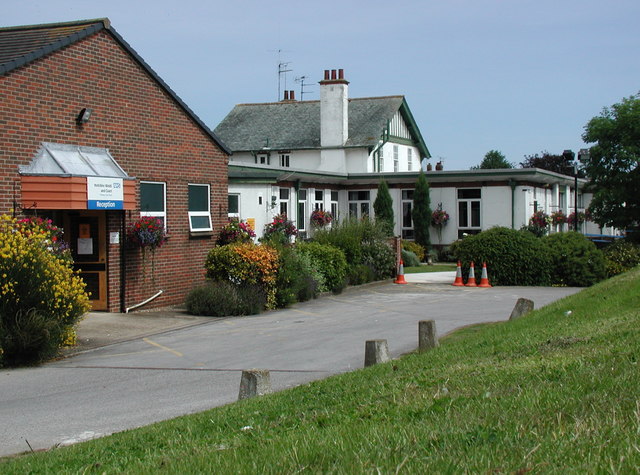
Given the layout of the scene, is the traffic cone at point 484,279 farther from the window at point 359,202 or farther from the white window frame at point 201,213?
the window at point 359,202

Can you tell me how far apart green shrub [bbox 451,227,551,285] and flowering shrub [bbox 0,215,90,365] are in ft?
55.1

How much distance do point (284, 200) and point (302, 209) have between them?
229cm

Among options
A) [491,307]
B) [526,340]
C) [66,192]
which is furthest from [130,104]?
[526,340]

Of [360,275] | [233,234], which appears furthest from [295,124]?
[233,234]

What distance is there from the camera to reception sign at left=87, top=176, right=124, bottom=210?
16.9 metres

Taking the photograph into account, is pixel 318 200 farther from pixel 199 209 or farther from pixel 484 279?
pixel 199 209

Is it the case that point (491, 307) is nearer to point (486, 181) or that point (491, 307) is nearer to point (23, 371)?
point (23, 371)

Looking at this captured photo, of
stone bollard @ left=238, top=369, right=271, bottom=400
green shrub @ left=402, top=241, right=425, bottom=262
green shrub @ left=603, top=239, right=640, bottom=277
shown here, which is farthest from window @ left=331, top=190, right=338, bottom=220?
stone bollard @ left=238, top=369, right=271, bottom=400

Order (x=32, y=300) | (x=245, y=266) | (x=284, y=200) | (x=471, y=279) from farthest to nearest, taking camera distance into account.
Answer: (x=284, y=200)
(x=471, y=279)
(x=245, y=266)
(x=32, y=300)

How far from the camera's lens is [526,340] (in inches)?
410

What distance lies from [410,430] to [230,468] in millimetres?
1290

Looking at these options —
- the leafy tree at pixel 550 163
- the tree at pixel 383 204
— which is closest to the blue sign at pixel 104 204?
the tree at pixel 383 204

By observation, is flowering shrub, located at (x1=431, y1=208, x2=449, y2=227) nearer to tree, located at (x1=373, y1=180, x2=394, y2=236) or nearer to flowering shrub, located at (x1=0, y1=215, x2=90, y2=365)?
tree, located at (x1=373, y1=180, x2=394, y2=236)

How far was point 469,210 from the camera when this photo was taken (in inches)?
1594
